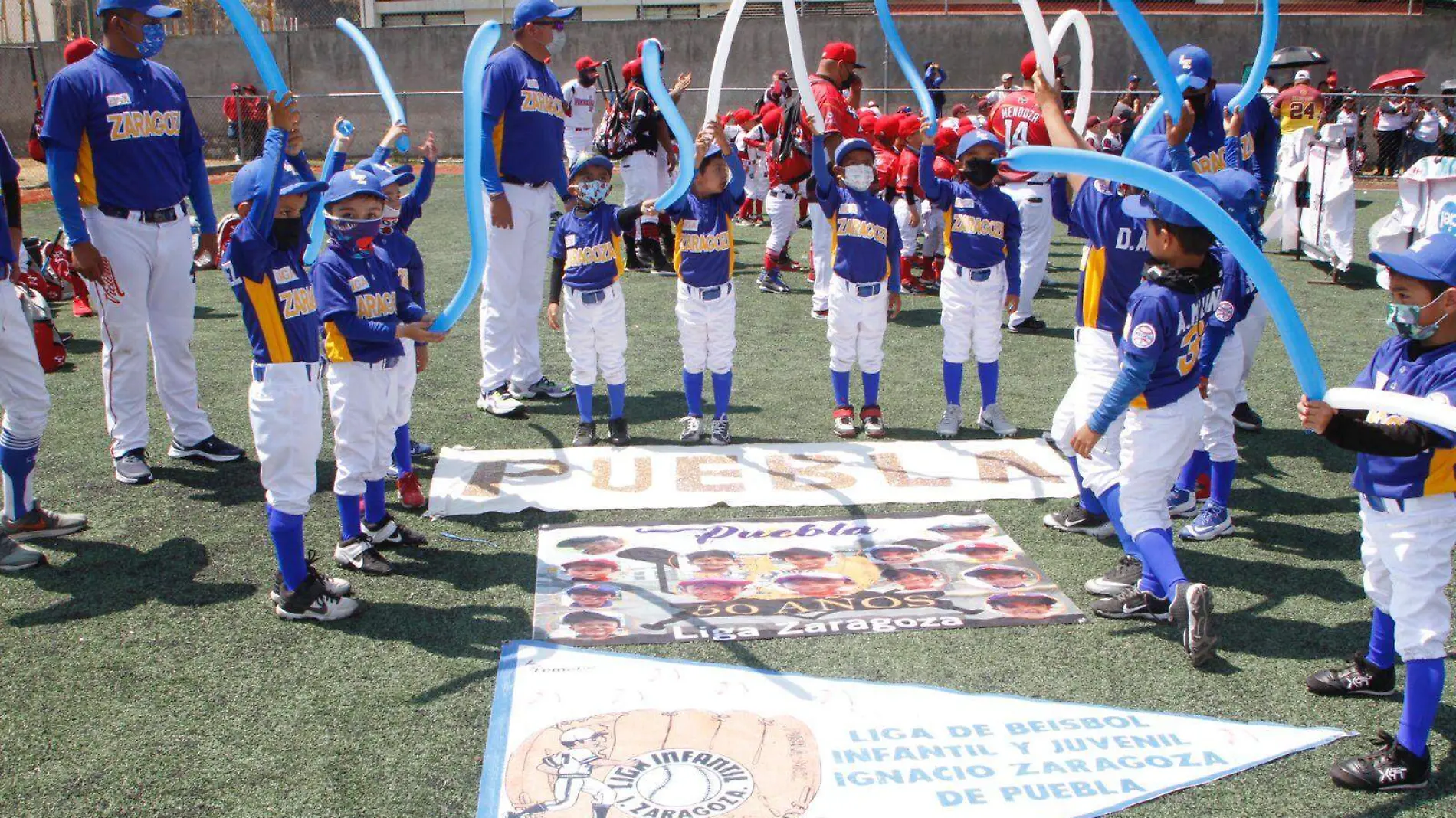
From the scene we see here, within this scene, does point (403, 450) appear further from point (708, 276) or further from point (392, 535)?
point (708, 276)

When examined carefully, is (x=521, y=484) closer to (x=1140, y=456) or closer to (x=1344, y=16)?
(x=1140, y=456)

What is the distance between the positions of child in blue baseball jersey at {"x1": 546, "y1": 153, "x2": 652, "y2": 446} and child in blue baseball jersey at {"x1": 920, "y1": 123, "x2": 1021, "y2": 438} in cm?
215

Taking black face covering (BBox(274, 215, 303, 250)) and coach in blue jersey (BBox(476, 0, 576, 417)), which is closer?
black face covering (BBox(274, 215, 303, 250))

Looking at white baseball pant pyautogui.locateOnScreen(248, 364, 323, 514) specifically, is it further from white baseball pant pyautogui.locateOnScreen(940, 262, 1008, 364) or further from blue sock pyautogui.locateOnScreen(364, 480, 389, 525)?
white baseball pant pyautogui.locateOnScreen(940, 262, 1008, 364)

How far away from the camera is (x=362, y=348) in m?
5.49

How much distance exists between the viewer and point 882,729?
4.18m

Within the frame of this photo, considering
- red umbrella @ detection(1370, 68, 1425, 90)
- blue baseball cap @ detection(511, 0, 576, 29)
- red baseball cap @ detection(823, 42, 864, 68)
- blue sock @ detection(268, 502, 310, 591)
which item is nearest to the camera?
blue sock @ detection(268, 502, 310, 591)

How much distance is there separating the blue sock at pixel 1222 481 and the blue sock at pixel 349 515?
449 centimetres

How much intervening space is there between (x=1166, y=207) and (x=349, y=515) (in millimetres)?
4042

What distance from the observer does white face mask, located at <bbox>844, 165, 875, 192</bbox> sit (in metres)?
7.40

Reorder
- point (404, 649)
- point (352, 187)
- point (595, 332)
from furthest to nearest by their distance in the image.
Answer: point (595, 332) < point (352, 187) < point (404, 649)

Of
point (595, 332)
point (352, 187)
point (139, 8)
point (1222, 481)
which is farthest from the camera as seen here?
point (595, 332)

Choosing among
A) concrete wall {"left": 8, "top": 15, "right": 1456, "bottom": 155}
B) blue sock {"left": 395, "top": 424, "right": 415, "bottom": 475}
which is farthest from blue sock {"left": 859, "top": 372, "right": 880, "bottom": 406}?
concrete wall {"left": 8, "top": 15, "right": 1456, "bottom": 155}

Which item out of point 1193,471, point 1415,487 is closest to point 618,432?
point 1193,471
